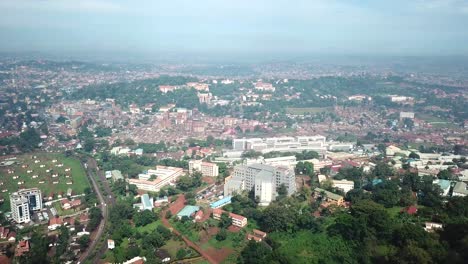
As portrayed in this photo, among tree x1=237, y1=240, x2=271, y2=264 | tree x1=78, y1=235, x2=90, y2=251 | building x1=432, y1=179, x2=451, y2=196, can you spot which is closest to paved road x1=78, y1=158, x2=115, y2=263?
tree x1=78, y1=235, x2=90, y2=251

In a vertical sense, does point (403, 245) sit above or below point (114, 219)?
above

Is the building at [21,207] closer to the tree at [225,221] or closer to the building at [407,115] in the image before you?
the tree at [225,221]

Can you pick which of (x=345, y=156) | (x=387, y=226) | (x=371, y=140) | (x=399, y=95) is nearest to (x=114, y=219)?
(x=387, y=226)

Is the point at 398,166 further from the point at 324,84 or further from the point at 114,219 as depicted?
the point at 324,84

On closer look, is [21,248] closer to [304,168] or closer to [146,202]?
[146,202]

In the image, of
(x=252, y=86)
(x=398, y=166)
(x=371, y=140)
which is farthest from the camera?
(x=252, y=86)

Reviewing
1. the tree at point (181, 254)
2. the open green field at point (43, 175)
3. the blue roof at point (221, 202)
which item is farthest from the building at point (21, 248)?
the blue roof at point (221, 202)

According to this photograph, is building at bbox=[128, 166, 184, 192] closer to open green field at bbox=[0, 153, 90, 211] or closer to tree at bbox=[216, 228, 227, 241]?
open green field at bbox=[0, 153, 90, 211]
